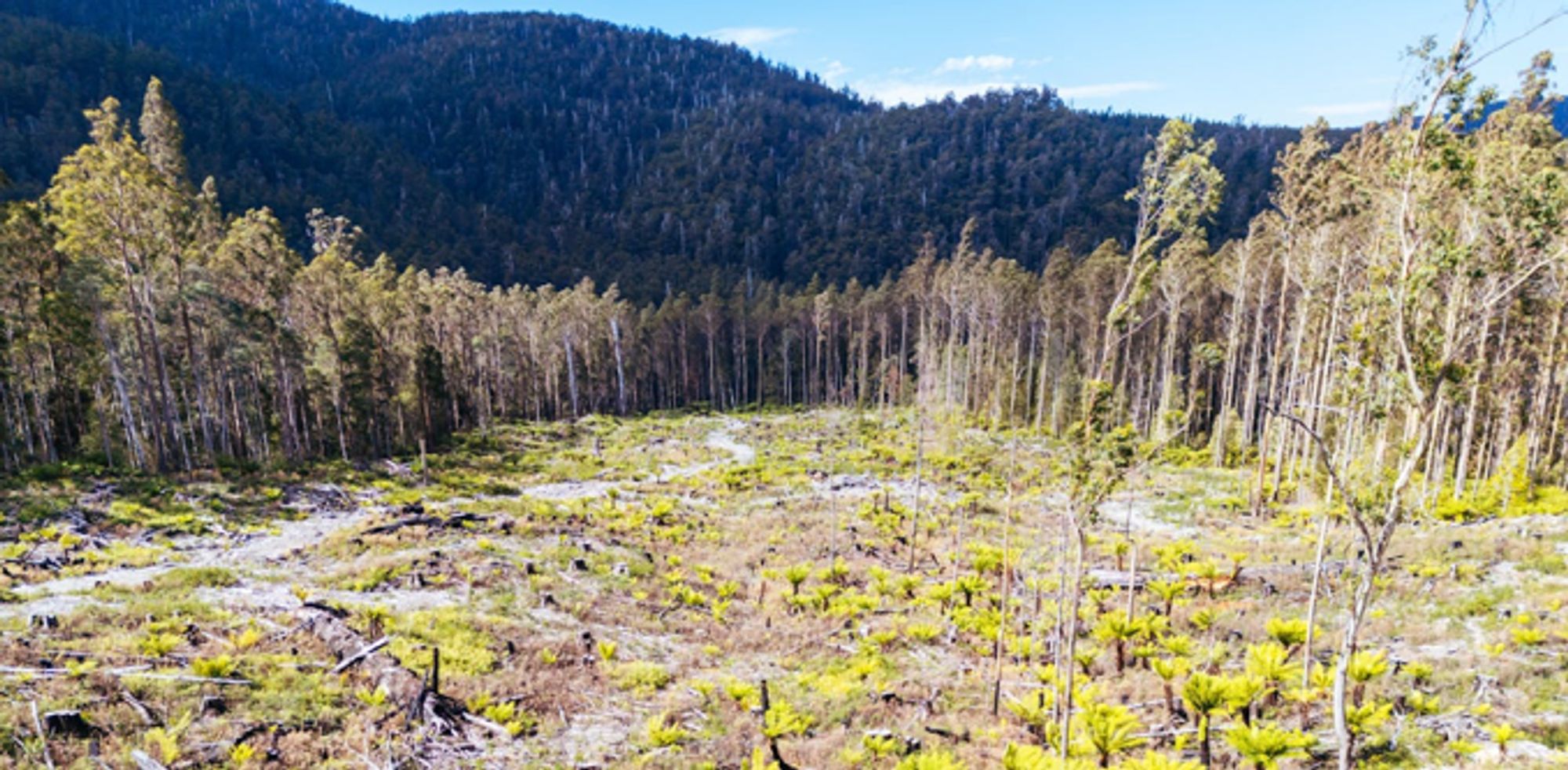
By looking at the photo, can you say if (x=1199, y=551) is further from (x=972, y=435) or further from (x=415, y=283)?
(x=415, y=283)

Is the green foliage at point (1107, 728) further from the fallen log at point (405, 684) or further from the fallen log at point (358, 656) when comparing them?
the fallen log at point (358, 656)

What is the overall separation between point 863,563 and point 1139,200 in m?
16.5

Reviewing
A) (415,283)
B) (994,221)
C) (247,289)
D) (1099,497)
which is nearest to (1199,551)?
(1099,497)

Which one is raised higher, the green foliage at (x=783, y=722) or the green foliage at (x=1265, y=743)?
the green foliage at (x=1265, y=743)

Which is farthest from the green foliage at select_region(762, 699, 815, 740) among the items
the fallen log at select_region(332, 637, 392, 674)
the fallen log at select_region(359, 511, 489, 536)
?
the fallen log at select_region(359, 511, 489, 536)

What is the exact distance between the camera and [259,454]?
41.8m

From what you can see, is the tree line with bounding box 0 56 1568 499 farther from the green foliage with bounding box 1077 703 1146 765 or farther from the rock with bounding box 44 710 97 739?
the rock with bounding box 44 710 97 739

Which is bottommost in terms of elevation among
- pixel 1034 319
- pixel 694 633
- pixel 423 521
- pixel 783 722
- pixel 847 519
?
pixel 847 519

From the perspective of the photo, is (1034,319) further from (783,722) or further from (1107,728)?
(783,722)

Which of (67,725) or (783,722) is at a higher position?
(67,725)

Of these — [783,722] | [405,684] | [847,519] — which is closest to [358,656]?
[405,684]

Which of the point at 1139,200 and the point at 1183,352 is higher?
the point at 1139,200

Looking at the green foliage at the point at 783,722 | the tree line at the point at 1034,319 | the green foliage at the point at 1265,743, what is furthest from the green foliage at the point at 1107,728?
the green foliage at the point at 783,722

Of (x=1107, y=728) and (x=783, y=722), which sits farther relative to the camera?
(x=783, y=722)
